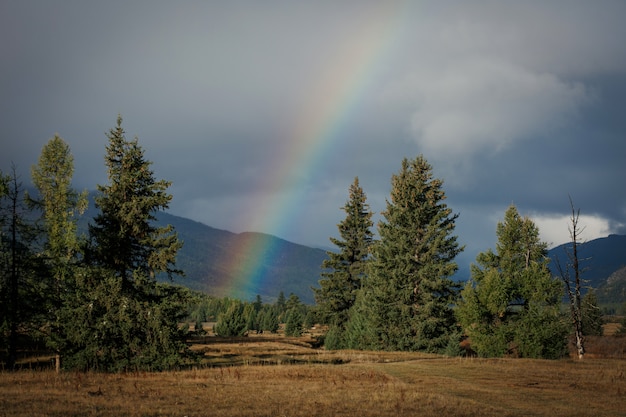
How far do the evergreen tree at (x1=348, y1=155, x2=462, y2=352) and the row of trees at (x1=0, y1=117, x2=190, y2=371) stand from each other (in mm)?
26369

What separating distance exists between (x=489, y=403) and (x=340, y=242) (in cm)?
4277

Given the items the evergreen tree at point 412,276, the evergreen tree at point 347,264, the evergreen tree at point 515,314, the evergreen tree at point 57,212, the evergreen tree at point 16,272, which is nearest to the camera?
the evergreen tree at point 16,272

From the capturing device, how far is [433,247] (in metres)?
50.2

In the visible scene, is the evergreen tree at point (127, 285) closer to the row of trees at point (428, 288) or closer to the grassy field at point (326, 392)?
the grassy field at point (326, 392)

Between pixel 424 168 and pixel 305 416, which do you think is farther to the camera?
pixel 424 168

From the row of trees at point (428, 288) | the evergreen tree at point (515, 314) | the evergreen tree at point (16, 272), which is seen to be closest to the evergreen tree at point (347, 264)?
the row of trees at point (428, 288)

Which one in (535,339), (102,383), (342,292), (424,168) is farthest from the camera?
(342,292)

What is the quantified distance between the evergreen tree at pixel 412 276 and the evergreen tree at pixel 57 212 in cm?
2952

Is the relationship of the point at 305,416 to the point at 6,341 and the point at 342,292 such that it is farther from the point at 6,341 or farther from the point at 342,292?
the point at 342,292

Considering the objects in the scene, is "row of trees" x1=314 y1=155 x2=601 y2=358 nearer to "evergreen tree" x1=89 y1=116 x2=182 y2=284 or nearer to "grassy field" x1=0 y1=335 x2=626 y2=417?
"grassy field" x1=0 y1=335 x2=626 y2=417

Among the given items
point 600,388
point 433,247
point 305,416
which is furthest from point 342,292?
point 305,416

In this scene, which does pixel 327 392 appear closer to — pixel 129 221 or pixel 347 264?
pixel 129 221

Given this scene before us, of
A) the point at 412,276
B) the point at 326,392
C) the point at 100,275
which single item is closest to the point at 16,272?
the point at 100,275

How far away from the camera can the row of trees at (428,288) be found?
4212 cm
